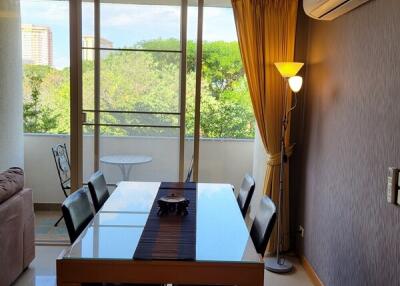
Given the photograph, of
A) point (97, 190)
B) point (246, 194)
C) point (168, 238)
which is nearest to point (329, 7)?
point (246, 194)

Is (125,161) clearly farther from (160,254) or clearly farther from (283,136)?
(160,254)

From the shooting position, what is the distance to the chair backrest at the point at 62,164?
469cm

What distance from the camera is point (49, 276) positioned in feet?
10.6

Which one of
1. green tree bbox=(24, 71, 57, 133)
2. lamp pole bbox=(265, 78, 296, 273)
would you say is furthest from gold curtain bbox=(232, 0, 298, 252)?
green tree bbox=(24, 71, 57, 133)

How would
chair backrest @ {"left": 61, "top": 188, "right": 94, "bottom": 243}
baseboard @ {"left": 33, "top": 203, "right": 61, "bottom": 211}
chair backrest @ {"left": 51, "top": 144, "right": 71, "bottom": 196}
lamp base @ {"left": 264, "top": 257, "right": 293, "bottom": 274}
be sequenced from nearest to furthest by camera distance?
chair backrest @ {"left": 61, "top": 188, "right": 94, "bottom": 243} → lamp base @ {"left": 264, "top": 257, "right": 293, "bottom": 274} → chair backrest @ {"left": 51, "top": 144, "right": 71, "bottom": 196} → baseboard @ {"left": 33, "top": 203, "right": 61, "bottom": 211}

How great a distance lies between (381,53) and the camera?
87.1 inches

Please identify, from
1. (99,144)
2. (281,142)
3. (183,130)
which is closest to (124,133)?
(99,144)

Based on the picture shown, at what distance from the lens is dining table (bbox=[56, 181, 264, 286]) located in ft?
6.02

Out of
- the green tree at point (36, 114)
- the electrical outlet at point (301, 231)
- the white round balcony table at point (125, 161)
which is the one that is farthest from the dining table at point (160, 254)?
the green tree at point (36, 114)

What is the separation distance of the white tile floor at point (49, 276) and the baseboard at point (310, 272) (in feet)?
0.11

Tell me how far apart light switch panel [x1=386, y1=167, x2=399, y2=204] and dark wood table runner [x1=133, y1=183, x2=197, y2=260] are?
1.03 m

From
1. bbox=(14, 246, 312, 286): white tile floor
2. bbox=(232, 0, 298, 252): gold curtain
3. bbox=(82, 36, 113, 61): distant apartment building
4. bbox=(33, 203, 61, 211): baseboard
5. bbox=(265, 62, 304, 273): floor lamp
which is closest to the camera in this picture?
Answer: bbox=(14, 246, 312, 286): white tile floor

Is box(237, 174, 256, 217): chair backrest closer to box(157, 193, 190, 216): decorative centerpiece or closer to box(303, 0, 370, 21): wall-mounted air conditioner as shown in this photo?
box(157, 193, 190, 216): decorative centerpiece

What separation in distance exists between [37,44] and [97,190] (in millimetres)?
2403
